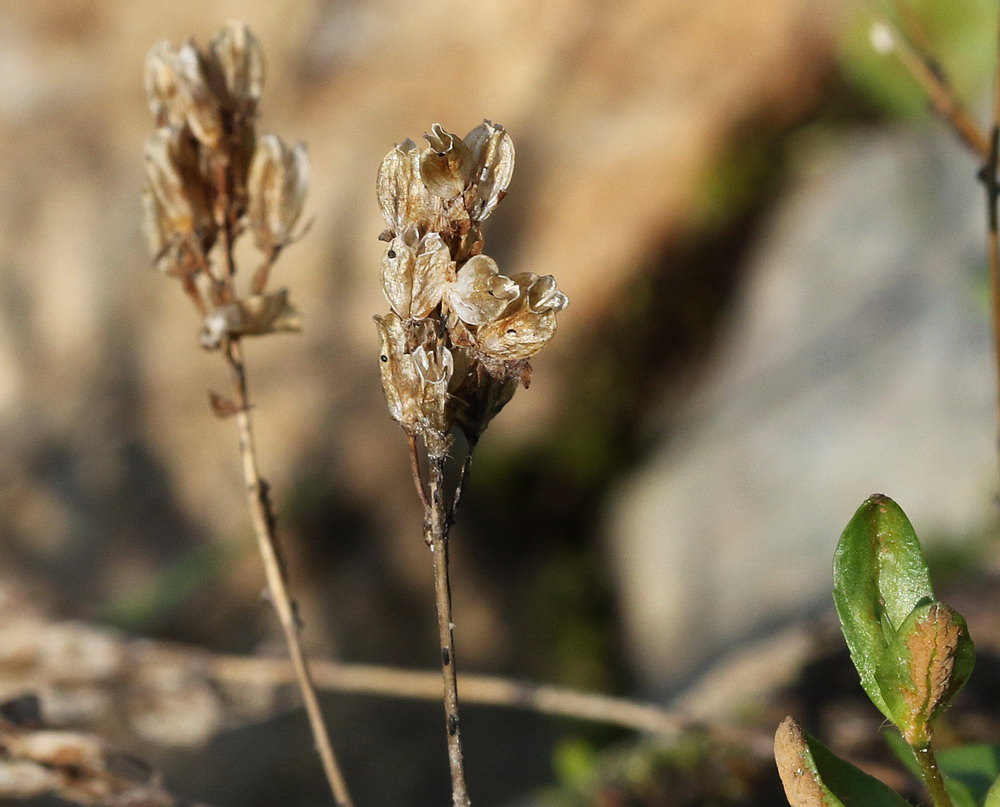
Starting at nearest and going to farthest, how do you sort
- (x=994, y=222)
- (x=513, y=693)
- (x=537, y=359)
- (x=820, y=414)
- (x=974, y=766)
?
(x=974, y=766) < (x=994, y=222) < (x=513, y=693) < (x=820, y=414) < (x=537, y=359)

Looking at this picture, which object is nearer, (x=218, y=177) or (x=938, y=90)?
(x=218, y=177)

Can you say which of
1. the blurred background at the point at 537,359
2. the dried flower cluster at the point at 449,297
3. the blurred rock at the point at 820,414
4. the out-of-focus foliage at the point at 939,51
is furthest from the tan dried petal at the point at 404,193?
the out-of-focus foliage at the point at 939,51

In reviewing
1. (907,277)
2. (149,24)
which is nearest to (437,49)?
(149,24)

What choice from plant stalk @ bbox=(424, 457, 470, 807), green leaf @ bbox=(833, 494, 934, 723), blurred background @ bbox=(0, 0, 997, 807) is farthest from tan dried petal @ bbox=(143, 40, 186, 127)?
blurred background @ bbox=(0, 0, 997, 807)

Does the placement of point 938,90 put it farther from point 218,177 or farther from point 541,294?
point 218,177

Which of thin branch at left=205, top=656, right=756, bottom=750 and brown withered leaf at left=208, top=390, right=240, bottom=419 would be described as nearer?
brown withered leaf at left=208, top=390, right=240, bottom=419

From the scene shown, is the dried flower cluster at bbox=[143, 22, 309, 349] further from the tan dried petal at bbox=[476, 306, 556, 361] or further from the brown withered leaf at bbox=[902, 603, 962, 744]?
the brown withered leaf at bbox=[902, 603, 962, 744]

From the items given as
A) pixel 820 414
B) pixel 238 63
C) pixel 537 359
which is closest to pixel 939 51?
pixel 820 414
